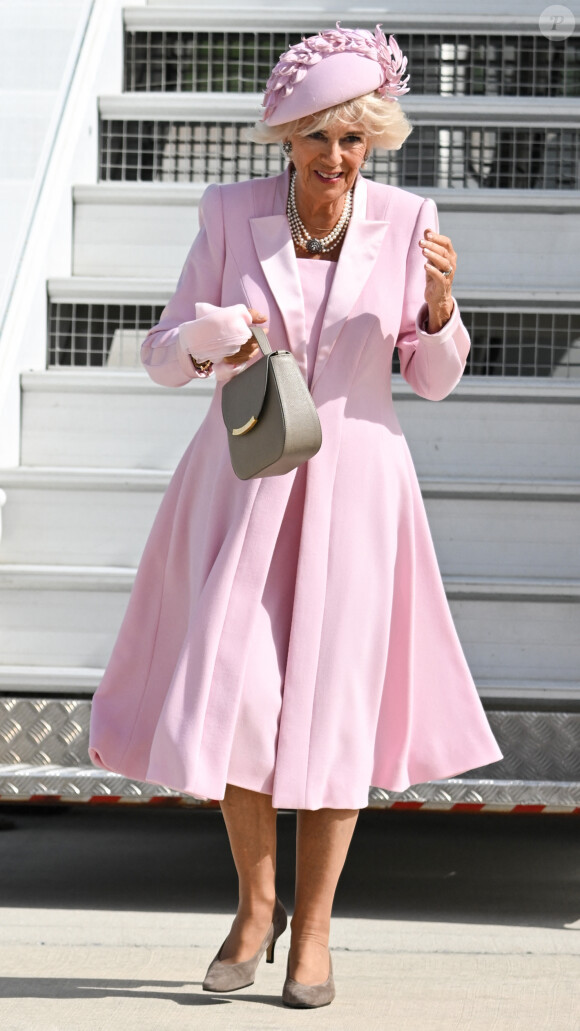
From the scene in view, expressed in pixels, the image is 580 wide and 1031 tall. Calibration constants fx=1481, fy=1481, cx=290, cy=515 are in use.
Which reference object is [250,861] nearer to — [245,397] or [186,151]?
→ [245,397]

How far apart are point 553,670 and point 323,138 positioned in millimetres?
1678

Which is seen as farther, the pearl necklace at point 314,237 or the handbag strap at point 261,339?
the pearl necklace at point 314,237

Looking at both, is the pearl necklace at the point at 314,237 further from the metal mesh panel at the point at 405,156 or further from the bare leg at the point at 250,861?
the metal mesh panel at the point at 405,156

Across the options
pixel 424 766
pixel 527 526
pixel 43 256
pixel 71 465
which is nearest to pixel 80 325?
pixel 43 256

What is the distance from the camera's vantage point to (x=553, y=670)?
384 centimetres

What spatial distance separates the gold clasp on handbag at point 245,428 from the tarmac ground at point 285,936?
1.04m

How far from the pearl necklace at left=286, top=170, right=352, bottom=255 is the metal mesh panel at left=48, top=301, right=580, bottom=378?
1.60 metres

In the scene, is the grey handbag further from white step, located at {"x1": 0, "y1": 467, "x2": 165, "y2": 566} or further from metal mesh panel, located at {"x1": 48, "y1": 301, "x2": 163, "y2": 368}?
metal mesh panel, located at {"x1": 48, "y1": 301, "x2": 163, "y2": 368}

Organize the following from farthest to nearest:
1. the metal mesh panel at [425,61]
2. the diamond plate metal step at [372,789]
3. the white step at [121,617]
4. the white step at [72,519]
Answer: the metal mesh panel at [425,61] < the white step at [72,519] < the white step at [121,617] < the diamond plate metal step at [372,789]

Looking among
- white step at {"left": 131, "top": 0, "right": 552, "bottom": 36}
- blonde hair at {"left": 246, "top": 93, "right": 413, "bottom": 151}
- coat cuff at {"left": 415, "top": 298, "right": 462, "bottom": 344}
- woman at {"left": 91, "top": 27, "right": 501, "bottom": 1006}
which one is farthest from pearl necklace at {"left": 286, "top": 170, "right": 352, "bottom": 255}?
white step at {"left": 131, "top": 0, "right": 552, "bottom": 36}

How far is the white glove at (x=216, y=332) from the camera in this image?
262cm

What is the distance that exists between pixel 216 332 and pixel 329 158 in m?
0.40

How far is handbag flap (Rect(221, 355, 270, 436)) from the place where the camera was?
2592mm

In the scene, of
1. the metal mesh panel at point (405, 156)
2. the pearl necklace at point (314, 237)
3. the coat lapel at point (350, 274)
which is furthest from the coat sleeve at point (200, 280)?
the metal mesh panel at point (405, 156)
